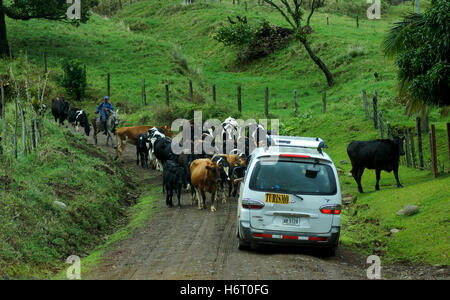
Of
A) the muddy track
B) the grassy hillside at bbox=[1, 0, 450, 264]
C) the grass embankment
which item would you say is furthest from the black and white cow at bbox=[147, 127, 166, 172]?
the muddy track

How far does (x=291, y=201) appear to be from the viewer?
10.9m

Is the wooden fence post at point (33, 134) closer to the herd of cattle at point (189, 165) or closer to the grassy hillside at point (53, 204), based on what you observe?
the grassy hillside at point (53, 204)

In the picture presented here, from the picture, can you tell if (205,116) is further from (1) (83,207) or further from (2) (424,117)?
(1) (83,207)

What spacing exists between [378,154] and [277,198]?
796cm

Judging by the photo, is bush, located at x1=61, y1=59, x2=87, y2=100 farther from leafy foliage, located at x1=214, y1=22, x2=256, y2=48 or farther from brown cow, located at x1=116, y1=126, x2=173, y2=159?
leafy foliage, located at x1=214, y1=22, x2=256, y2=48

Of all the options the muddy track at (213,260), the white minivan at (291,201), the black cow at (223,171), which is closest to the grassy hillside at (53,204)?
the muddy track at (213,260)

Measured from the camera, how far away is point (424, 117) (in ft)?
78.6

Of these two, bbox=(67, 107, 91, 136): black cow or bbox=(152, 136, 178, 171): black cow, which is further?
bbox=(67, 107, 91, 136): black cow

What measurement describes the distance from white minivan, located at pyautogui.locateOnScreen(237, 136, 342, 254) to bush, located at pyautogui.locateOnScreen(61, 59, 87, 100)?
28.3 meters

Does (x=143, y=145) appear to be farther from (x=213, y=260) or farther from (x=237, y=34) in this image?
(x=237, y=34)

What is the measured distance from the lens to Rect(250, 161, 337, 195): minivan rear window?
10992 mm

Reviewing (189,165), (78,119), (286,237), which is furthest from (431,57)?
(78,119)
